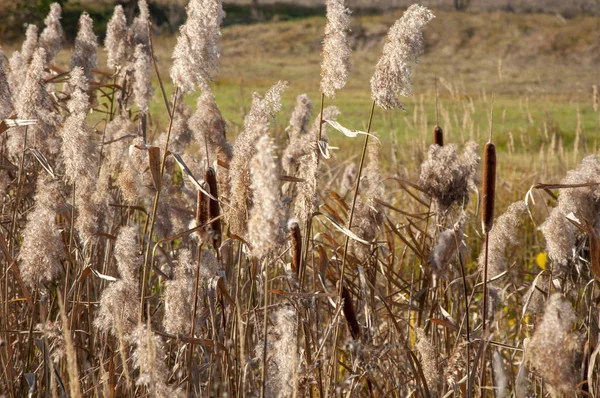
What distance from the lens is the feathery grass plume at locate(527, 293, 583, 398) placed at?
1.02 meters

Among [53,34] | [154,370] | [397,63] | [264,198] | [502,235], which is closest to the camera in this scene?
[264,198]

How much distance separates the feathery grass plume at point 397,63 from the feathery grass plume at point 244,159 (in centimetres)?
19

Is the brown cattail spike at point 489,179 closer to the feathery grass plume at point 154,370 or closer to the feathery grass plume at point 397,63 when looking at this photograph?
the feathery grass plume at point 397,63

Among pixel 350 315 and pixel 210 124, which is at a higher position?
pixel 210 124

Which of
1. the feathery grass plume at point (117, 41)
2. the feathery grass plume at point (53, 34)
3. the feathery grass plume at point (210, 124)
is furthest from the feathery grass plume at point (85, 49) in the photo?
the feathery grass plume at point (210, 124)

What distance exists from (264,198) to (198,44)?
505mm

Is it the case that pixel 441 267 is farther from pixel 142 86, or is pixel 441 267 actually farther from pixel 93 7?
pixel 93 7

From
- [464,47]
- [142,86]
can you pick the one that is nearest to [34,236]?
[142,86]

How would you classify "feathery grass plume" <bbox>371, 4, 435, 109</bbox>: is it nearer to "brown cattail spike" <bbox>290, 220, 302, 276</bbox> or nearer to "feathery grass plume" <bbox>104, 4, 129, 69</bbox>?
"brown cattail spike" <bbox>290, 220, 302, 276</bbox>

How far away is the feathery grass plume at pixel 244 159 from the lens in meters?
1.40

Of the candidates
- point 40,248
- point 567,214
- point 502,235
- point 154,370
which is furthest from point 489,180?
point 40,248

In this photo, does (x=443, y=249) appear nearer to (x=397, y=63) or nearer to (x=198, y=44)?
(x=397, y=63)

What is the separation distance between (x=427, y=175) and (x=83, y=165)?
0.74 meters

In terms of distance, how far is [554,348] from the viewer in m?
1.03
